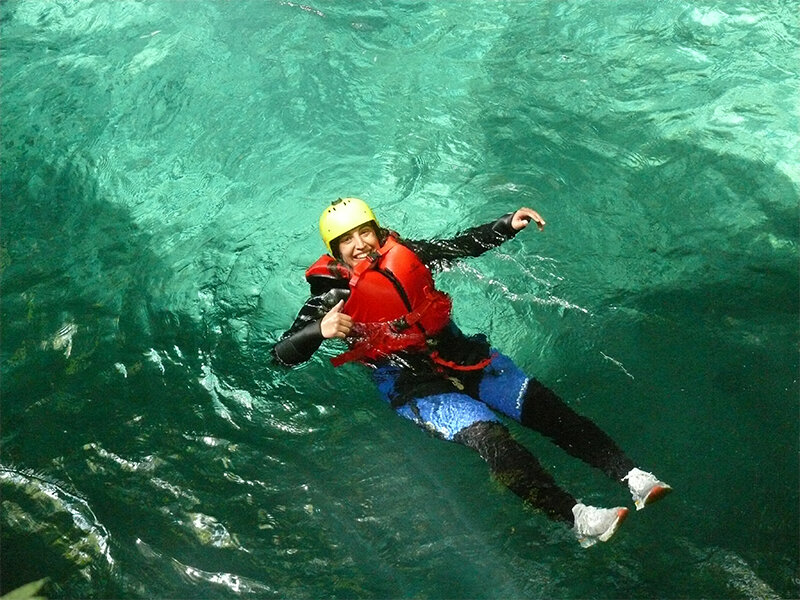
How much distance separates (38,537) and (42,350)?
1.58 meters

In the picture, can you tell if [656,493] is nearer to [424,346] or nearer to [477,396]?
[477,396]

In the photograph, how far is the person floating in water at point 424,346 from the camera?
420cm

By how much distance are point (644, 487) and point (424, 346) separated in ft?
4.69

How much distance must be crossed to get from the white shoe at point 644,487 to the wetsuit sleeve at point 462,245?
5.11 feet

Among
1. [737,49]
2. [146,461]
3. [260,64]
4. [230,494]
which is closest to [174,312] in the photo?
[146,461]

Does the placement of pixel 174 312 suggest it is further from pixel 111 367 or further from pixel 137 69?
pixel 137 69

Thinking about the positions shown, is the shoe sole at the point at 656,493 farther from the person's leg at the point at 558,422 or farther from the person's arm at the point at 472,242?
the person's arm at the point at 472,242

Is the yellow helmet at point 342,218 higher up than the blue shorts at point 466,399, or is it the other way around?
the yellow helmet at point 342,218

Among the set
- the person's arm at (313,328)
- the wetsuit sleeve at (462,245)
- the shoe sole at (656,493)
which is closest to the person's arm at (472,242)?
the wetsuit sleeve at (462,245)

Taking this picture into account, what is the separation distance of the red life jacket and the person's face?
7 centimetres

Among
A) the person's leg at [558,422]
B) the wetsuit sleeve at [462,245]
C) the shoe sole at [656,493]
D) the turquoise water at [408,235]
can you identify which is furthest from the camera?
the wetsuit sleeve at [462,245]

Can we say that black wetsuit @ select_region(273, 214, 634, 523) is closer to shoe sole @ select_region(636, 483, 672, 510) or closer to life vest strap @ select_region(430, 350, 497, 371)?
life vest strap @ select_region(430, 350, 497, 371)

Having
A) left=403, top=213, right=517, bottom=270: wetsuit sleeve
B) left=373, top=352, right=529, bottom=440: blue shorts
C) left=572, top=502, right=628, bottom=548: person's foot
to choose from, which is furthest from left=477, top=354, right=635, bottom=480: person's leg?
left=403, top=213, right=517, bottom=270: wetsuit sleeve

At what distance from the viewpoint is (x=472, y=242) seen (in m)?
4.84
